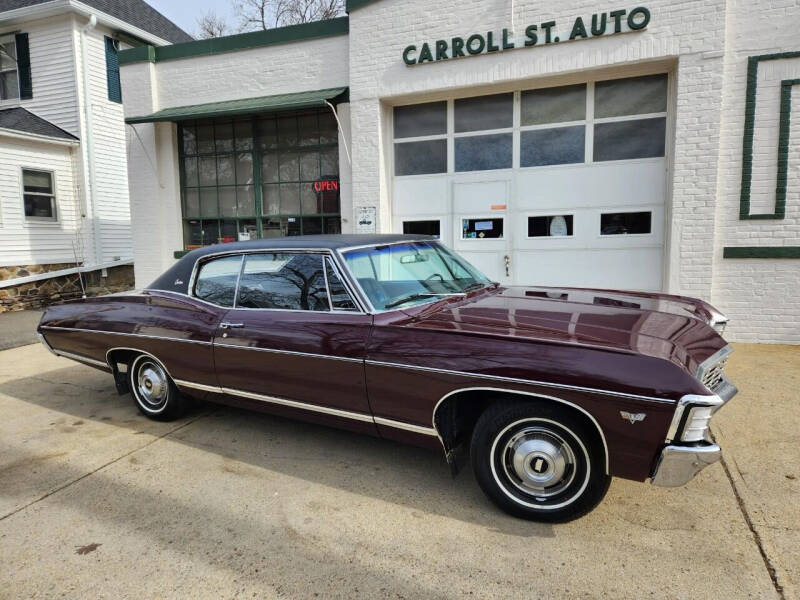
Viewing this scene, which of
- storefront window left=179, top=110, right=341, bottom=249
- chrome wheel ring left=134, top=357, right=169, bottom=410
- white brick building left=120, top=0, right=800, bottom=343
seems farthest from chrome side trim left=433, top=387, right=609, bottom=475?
storefront window left=179, top=110, right=341, bottom=249

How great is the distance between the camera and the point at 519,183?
7586 millimetres

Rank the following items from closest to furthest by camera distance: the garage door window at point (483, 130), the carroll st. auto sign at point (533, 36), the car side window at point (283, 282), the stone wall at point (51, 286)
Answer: the car side window at point (283, 282) < the carroll st. auto sign at point (533, 36) < the garage door window at point (483, 130) < the stone wall at point (51, 286)

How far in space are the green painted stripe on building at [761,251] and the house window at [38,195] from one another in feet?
44.3

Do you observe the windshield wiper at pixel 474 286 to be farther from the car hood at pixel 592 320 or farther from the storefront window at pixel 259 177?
the storefront window at pixel 259 177

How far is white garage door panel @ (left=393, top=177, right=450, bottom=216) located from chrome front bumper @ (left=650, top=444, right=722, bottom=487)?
19.9 feet

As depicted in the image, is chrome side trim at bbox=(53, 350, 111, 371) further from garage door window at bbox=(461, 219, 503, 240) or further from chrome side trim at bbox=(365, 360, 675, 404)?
garage door window at bbox=(461, 219, 503, 240)

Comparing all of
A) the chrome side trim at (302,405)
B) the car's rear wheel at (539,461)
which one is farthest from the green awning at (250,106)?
the car's rear wheel at (539,461)

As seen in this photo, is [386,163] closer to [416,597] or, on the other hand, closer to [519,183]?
[519,183]

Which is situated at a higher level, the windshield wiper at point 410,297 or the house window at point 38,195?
the house window at point 38,195

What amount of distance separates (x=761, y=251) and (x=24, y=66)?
15951mm

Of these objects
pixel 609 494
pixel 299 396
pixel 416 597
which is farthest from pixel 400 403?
pixel 609 494

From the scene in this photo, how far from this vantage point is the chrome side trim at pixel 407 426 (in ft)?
9.49

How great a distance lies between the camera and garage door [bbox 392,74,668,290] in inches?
278

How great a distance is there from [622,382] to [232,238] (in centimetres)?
850
